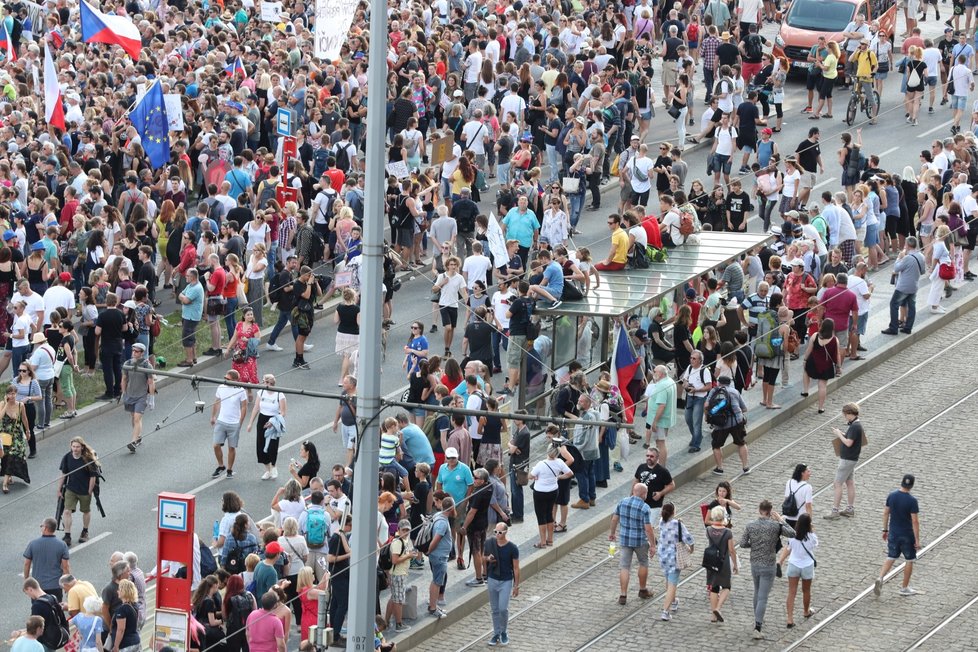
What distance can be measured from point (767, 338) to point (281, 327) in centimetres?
707

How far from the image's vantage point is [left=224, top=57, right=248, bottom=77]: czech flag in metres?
37.0

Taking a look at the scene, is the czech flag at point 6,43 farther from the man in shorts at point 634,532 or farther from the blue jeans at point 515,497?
the man in shorts at point 634,532

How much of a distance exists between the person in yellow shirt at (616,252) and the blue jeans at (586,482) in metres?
4.37

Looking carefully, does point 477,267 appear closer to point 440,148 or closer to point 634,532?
point 440,148

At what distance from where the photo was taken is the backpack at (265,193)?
103 ft

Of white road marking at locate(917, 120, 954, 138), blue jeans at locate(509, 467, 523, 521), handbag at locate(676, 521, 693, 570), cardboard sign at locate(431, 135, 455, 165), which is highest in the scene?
cardboard sign at locate(431, 135, 455, 165)

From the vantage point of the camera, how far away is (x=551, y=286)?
2638 cm

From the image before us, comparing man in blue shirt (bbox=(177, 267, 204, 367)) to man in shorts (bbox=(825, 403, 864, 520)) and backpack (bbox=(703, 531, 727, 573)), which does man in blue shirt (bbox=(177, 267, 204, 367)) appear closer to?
man in shorts (bbox=(825, 403, 864, 520))

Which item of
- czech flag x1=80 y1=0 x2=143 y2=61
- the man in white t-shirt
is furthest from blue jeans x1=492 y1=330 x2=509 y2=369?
czech flag x1=80 y1=0 x2=143 y2=61

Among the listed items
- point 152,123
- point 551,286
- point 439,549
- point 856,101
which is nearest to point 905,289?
point 551,286

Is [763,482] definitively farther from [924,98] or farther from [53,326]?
[924,98]

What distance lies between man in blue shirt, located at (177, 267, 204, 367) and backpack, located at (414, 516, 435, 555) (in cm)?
768

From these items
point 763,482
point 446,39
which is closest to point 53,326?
point 763,482

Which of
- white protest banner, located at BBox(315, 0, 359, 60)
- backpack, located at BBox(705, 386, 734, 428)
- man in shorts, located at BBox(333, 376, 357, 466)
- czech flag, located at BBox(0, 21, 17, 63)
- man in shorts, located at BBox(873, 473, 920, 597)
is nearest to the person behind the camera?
man in shorts, located at BBox(873, 473, 920, 597)
